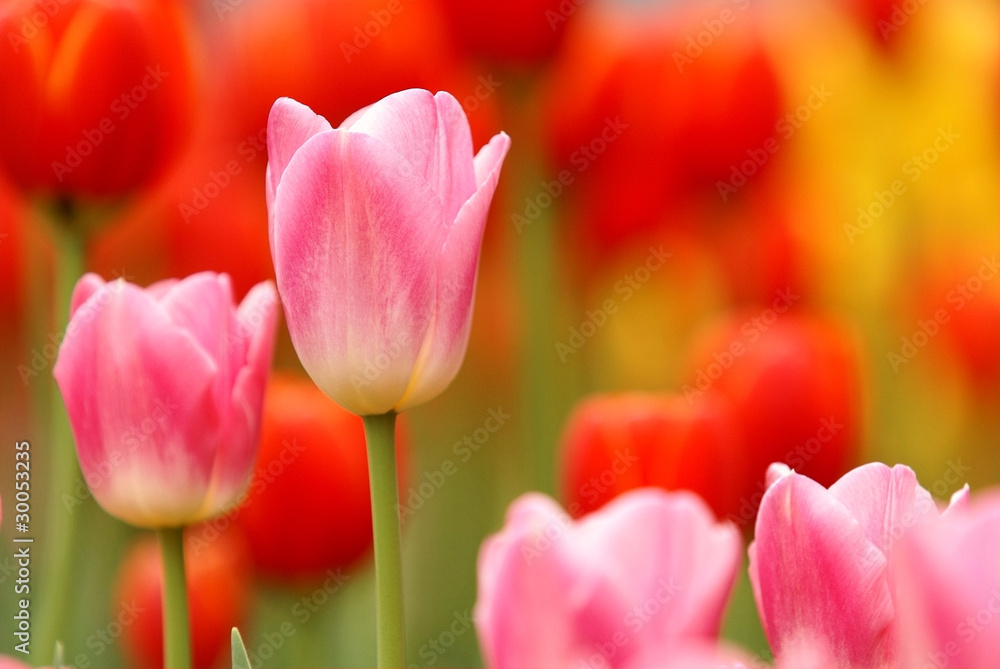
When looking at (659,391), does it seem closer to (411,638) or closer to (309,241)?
(411,638)

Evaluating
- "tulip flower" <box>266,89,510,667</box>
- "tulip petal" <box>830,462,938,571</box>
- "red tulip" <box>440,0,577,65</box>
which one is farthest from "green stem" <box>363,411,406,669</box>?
"red tulip" <box>440,0,577,65</box>

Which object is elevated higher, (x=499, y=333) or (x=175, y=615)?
(x=499, y=333)

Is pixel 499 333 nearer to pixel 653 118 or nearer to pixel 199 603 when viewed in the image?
pixel 653 118

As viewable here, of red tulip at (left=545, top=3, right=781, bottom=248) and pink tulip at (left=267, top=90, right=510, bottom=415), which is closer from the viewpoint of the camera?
pink tulip at (left=267, top=90, right=510, bottom=415)

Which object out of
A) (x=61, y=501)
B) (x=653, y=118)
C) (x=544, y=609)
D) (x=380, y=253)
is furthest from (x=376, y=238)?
(x=653, y=118)

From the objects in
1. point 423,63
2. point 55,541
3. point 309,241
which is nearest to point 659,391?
point 423,63

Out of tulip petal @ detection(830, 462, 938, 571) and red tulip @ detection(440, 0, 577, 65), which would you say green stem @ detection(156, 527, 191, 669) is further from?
red tulip @ detection(440, 0, 577, 65)

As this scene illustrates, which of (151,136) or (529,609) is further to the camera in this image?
(151,136)
